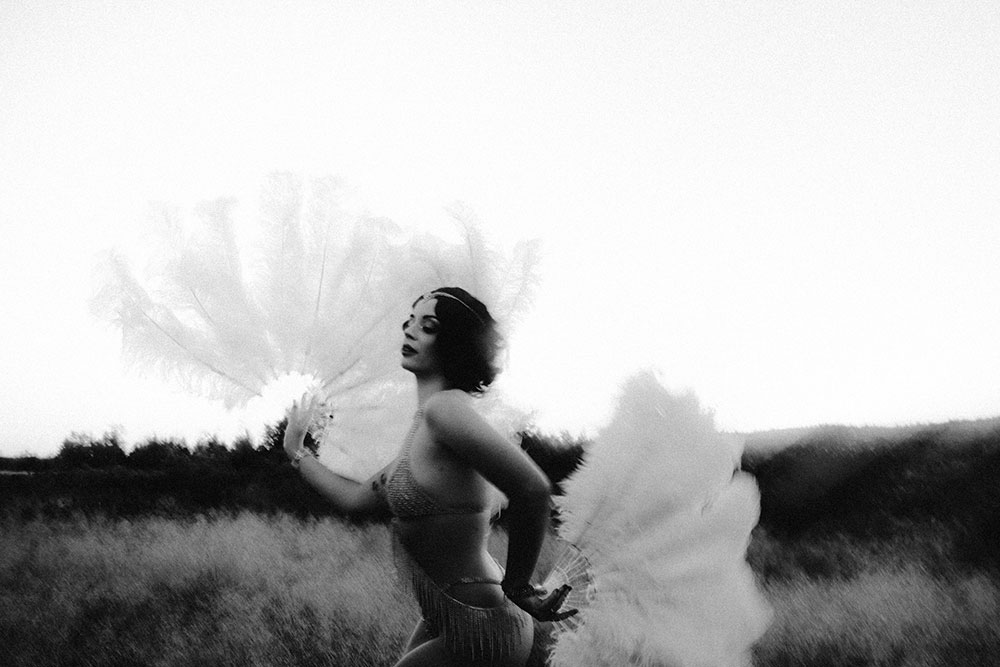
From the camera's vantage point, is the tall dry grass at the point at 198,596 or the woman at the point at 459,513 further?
the tall dry grass at the point at 198,596

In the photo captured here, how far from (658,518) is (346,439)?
117 cm

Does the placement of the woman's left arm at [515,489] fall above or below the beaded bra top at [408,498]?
above

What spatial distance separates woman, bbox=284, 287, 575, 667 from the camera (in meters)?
1.53

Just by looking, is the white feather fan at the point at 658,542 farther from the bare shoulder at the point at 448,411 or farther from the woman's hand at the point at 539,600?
the bare shoulder at the point at 448,411

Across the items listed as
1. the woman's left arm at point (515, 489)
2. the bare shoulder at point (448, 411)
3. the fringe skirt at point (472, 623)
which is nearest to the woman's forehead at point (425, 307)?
the bare shoulder at point (448, 411)

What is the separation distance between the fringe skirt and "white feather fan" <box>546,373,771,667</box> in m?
0.19

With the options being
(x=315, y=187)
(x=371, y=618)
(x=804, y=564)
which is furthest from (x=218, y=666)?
(x=804, y=564)

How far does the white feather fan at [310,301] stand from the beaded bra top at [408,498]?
628 millimetres

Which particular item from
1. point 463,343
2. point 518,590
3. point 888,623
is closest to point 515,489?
point 518,590

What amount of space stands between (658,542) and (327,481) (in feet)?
3.37

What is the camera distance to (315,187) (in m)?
2.54

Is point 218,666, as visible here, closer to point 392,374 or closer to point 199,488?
point 392,374

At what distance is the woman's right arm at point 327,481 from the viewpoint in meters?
2.05

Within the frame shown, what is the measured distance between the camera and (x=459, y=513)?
5.56 ft
